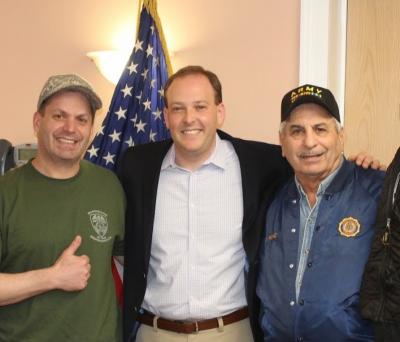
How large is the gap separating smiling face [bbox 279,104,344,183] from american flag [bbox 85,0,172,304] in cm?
122

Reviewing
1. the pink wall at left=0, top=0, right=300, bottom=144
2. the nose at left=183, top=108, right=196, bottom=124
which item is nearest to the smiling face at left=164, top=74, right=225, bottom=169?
the nose at left=183, top=108, right=196, bottom=124

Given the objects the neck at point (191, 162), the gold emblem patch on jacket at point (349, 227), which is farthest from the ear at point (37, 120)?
the gold emblem patch on jacket at point (349, 227)

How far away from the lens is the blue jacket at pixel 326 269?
1.62 meters

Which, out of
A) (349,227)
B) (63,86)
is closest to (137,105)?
(63,86)

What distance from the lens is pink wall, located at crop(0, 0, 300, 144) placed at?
110 inches

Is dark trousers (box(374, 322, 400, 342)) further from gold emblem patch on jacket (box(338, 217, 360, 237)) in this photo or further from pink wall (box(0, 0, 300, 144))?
pink wall (box(0, 0, 300, 144))

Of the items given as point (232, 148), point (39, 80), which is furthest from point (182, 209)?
point (39, 80)

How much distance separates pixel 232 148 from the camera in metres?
2.20

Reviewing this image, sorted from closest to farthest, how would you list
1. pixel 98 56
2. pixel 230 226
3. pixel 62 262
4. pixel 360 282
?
1. pixel 360 282
2. pixel 62 262
3. pixel 230 226
4. pixel 98 56

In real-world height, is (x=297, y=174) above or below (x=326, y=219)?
above

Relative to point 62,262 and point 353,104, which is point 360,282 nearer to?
point 62,262

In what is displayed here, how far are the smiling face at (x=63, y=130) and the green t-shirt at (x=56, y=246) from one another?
6 cm

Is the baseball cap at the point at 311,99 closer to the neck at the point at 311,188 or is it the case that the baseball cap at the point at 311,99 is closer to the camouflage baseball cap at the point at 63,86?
the neck at the point at 311,188

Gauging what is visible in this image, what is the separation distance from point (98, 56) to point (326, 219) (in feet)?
6.13
